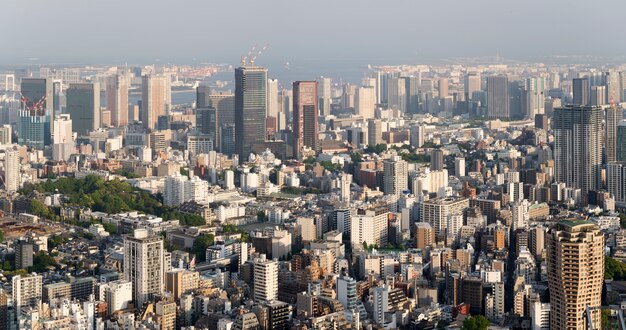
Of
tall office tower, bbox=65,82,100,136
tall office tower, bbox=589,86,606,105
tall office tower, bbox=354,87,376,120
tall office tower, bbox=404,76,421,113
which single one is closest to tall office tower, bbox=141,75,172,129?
tall office tower, bbox=65,82,100,136

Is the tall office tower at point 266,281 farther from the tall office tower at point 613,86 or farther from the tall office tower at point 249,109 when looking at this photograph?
the tall office tower at point 613,86

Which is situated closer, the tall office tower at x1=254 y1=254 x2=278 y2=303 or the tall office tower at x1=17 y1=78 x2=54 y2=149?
the tall office tower at x1=254 y1=254 x2=278 y2=303

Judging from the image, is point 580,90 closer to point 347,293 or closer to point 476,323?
point 347,293

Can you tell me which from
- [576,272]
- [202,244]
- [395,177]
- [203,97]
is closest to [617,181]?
[395,177]

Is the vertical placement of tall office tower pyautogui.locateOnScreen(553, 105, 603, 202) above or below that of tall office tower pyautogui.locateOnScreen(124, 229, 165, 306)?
above

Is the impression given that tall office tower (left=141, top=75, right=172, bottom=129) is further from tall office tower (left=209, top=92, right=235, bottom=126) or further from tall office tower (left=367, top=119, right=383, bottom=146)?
tall office tower (left=367, top=119, right=383, bottom=146)

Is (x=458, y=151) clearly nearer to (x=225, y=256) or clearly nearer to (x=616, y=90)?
(x=616, y=90)

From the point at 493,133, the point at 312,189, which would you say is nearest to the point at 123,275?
the point at 312,189
